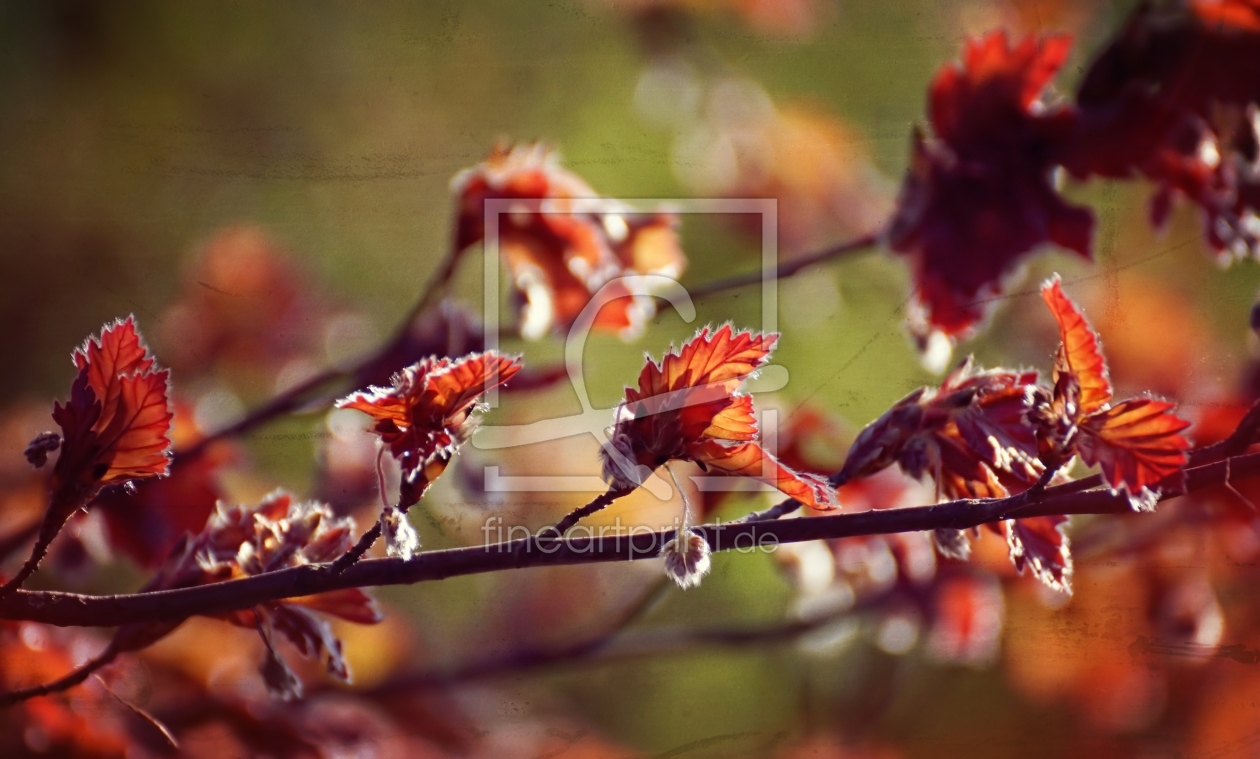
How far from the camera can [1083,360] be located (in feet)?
1.10

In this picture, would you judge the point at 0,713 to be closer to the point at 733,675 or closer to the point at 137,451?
the point at 137,451

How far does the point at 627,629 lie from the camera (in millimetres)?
632

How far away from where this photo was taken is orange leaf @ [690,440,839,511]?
1.14 ft

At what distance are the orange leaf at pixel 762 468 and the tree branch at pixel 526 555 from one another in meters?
0.02

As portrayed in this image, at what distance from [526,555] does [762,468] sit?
121 mm

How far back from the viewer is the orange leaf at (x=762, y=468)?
1.14ft

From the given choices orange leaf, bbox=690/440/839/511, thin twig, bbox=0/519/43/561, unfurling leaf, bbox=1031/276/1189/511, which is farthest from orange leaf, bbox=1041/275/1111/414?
thin twig, bbox=0/519/43/561

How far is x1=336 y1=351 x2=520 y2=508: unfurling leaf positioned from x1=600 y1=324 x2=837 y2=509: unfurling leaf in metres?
0.06

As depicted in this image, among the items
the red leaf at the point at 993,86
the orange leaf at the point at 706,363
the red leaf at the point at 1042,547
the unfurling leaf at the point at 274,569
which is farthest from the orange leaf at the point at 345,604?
the red leaf at the point at 993,86

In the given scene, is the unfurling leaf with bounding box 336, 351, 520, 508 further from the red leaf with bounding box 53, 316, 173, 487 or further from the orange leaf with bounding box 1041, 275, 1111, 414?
the orange leaf with bounding box 1041, 275, 1111, 414

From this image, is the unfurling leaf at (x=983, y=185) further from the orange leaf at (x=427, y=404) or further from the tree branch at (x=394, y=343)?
the orange leaf at (x=427, y=404)

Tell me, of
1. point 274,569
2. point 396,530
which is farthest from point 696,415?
point 274,569

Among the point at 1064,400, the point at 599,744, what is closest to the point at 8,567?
the point at 599,744

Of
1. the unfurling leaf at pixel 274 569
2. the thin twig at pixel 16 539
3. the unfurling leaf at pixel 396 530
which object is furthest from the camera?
the thin twig at pixel 16 539
